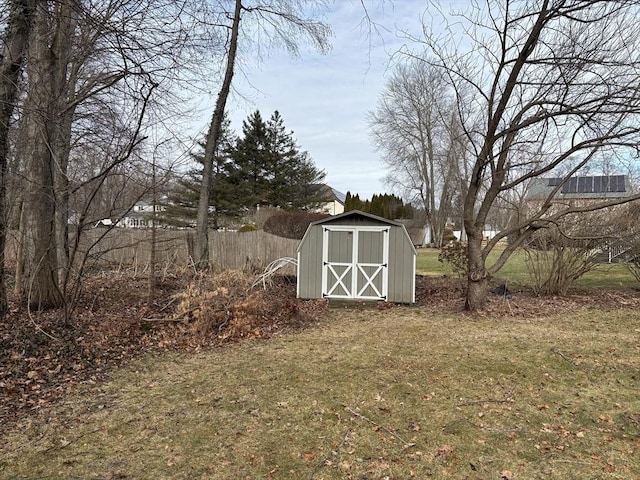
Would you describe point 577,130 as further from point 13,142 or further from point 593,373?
point 13,142

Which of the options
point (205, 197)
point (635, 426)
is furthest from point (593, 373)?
point (205, 197)

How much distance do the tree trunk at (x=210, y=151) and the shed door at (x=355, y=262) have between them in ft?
14.4

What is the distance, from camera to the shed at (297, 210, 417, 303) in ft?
32.0

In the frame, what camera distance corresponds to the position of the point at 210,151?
12.7 metres

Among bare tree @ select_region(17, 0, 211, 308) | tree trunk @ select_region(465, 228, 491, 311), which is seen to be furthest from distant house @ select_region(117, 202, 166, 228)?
tree trunk @ select_region(465, 228, 491, 311)

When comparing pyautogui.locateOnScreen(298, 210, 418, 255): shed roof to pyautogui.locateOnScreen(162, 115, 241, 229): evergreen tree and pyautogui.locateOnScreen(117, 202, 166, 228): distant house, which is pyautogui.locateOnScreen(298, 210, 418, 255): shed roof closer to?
pyautogui.locateOnScreen(117, 202, 166, 228): distant house

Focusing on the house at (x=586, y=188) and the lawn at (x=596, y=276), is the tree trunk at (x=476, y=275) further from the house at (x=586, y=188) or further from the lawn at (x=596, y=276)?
the lawn at (x=596, y=276)

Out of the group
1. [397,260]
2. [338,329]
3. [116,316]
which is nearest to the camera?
[116,316]

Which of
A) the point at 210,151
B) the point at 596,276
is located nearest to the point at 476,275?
the point at 596,276

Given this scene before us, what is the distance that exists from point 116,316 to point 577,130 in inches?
342

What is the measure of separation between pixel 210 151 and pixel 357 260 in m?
5.83

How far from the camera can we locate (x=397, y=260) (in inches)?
384

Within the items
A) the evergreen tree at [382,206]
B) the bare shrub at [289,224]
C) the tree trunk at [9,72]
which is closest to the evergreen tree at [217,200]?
the bare shrub at [289,224]

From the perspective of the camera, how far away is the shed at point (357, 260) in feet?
32.0
